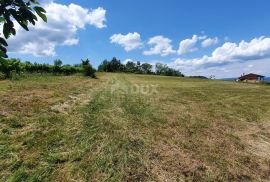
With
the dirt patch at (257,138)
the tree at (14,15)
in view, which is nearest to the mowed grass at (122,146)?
the dirt patch at (257,138)

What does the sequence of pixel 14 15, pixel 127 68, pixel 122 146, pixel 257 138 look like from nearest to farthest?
pixel 14 15
pixel 122 146
pixel 257 138
pixel 127 68

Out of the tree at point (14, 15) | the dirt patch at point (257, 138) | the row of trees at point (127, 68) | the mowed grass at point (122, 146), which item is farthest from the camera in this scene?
the row of trees at point (127, 68)

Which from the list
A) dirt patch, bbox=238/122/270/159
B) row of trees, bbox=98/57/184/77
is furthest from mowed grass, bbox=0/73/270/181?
row of trees, bbox=98/57/184/77

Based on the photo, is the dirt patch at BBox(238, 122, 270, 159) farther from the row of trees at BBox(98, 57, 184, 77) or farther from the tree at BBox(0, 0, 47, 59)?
the row of trees at BBox(98, 57, 184, 77)

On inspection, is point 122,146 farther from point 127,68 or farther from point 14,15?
point 127,68

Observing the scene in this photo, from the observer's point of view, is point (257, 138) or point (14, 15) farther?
point (257, 138)

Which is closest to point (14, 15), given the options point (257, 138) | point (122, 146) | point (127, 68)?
point (122, 146)

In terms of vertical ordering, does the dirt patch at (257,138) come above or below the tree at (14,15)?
below

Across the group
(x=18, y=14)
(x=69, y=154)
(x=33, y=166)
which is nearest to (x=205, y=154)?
(x=69, y=154)

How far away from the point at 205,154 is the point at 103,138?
2.24 meters

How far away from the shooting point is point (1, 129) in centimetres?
589

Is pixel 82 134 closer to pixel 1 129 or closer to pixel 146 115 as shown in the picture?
pixel 1 129

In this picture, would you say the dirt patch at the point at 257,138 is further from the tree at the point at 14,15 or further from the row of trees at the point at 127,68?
the row of trees at the point at 127,68

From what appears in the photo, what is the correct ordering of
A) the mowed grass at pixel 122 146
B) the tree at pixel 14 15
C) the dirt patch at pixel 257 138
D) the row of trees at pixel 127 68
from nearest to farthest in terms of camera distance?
the tree at pixel 14 15
the mowed grass at pixel 122 146
the dirt patch at pixel 257 138
the row of trees at pixel 127 68
